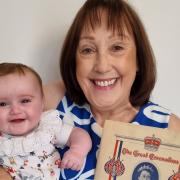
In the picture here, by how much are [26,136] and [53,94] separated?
0.79 feet

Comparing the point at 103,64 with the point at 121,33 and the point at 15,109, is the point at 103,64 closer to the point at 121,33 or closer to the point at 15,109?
the point at 121,33

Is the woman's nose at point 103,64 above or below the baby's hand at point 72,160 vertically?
above

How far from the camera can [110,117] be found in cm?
109

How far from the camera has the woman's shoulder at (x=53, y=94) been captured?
43.2 inches

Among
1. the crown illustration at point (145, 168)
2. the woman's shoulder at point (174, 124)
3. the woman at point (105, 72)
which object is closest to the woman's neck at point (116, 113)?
the woman at point (105, 72)

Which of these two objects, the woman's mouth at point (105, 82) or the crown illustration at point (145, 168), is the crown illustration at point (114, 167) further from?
the woman's mouth at point (105, 82)

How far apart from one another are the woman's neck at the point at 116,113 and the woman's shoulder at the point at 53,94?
0.40ft

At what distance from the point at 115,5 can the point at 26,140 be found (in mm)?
458

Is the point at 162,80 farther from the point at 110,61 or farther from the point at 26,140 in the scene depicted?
the point at 26,140

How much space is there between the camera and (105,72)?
96 centimetres

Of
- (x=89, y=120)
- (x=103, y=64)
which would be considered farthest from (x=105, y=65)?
(x=89, y=120)

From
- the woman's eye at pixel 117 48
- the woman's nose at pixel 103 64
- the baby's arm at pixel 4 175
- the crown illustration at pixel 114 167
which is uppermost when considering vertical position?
the woman's eye at pixel 117 48

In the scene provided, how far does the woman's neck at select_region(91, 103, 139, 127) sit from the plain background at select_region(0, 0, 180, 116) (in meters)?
0.26

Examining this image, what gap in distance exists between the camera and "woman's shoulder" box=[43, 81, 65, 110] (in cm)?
110
